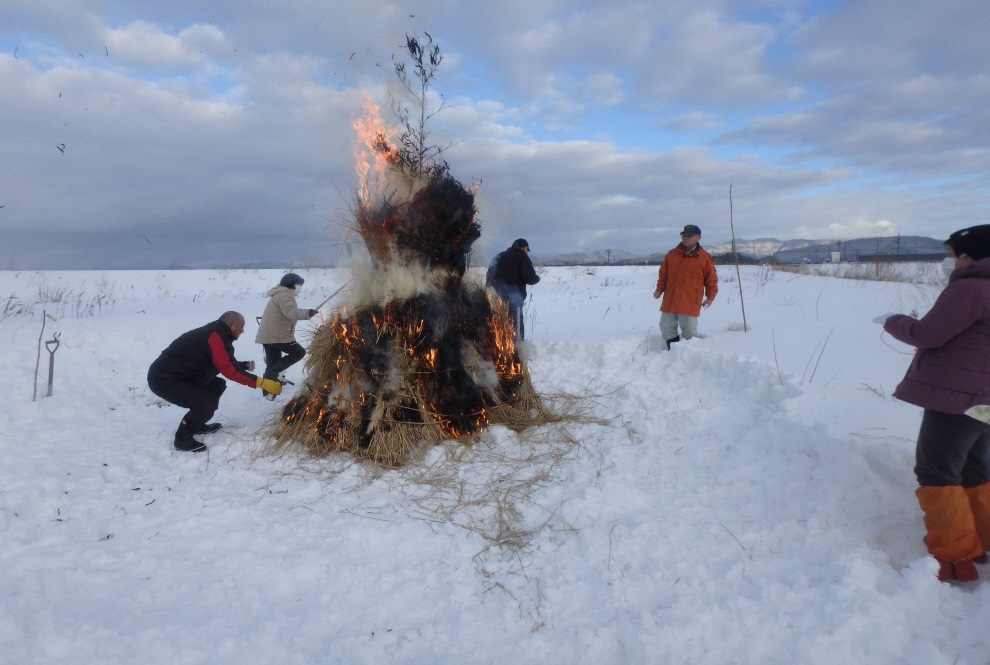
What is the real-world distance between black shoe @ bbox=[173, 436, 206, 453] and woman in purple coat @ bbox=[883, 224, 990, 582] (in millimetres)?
5566

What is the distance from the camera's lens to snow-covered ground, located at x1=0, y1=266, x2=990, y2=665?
2.60m

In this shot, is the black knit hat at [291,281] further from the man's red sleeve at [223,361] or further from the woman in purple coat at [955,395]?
the woman in purple coat at [955,395]

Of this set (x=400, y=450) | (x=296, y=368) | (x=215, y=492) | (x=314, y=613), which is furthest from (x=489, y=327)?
(x=296, y=368)

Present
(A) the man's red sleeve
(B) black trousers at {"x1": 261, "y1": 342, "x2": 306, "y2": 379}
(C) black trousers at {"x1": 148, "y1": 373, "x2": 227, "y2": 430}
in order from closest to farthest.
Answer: (A) the man's red sleeve, (C) black trousers at {"x1": 148, "y1": 373, "x2": 227, "y2": 430}, (B) black trousers at {"x1": 261, "y1": 342, "x2": 306, "y2": 379}

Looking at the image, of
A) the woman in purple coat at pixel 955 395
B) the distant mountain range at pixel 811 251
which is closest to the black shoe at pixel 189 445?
the woman in purple coat at pixel 955 395

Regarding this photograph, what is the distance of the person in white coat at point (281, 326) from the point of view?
6930 millimetres

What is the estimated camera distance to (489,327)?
19.1ft

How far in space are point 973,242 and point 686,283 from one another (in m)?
4.63

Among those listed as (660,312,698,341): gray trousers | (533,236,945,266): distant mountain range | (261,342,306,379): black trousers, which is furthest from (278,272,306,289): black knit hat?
(533,236,945,266): distant mountain range

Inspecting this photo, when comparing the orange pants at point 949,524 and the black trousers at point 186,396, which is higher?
the black trousers at point 186,396

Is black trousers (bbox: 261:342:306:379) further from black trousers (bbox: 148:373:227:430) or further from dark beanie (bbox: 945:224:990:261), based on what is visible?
dark beanie (bbox: 945:224:990:261)

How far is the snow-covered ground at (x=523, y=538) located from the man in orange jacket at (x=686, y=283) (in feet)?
4.04

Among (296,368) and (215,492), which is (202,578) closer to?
(215,492)

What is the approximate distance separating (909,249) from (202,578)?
49593 mm
